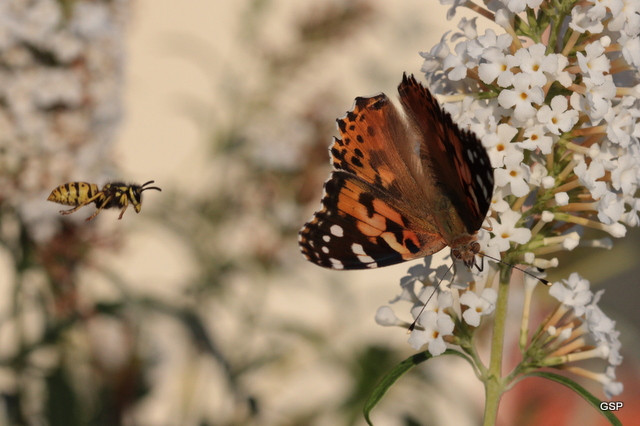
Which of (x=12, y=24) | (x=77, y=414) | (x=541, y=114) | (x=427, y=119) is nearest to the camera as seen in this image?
(x=541, y=114)

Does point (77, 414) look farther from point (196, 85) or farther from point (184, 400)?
point (196, 85)

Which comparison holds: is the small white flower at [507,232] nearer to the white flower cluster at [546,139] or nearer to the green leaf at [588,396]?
the white flower cluster at [546,139]

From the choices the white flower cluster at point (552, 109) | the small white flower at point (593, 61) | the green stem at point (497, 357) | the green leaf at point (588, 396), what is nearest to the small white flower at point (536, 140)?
the white flower cluster at point (552, 109)

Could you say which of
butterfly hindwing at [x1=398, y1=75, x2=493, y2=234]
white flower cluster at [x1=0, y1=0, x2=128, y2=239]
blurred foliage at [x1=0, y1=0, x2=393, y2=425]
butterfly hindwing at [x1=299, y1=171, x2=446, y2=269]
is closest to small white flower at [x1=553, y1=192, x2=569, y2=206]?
butterfly hindwing at [x1=398, y1=75, x2=493, y2=234]

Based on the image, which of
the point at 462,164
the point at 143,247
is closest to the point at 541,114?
the point at 462,164

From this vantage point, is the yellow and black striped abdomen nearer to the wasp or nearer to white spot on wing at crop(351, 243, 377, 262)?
the wasp

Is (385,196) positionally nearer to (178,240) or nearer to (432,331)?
(432,331)

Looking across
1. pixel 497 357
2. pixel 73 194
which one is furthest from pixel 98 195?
pixel 497 357
